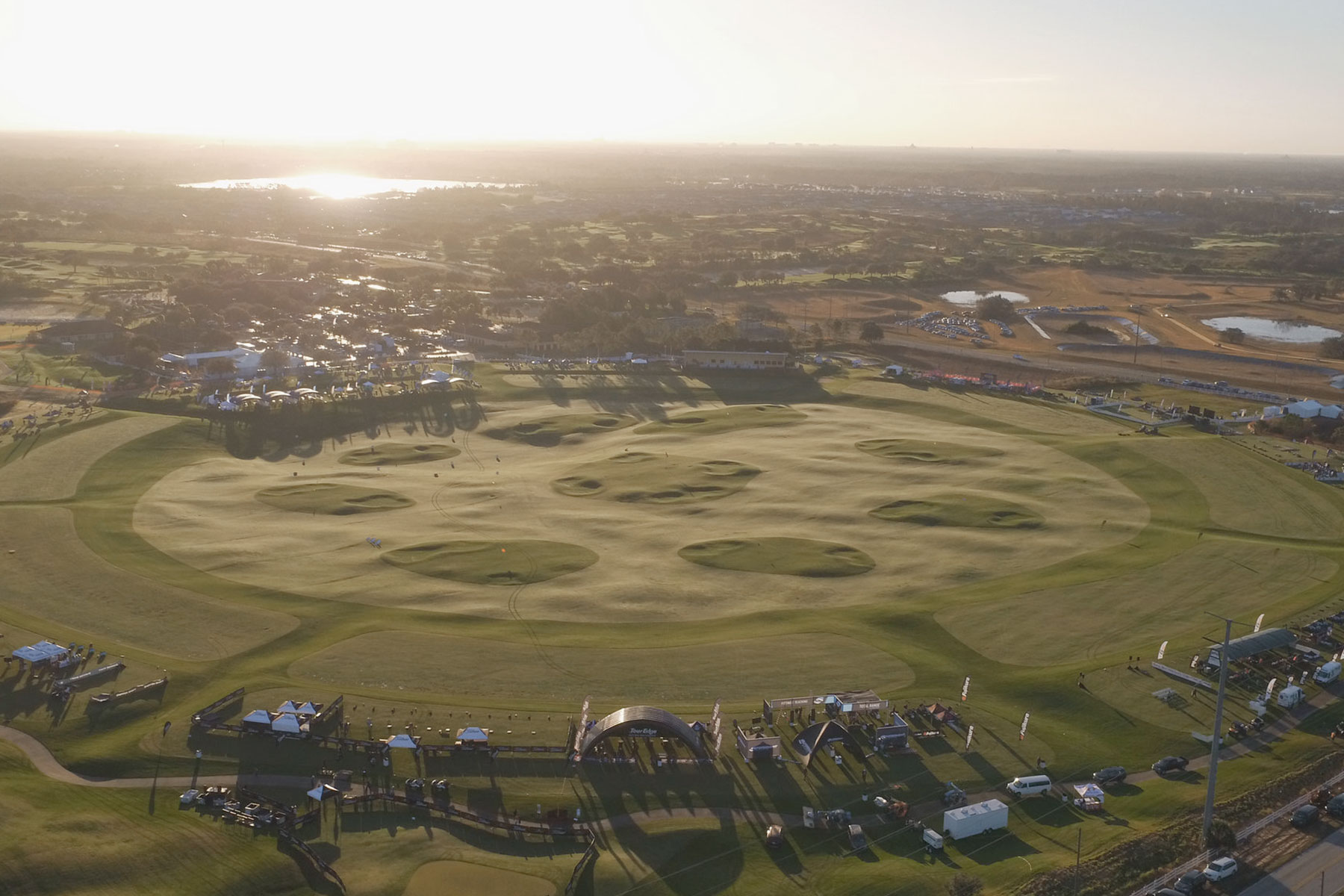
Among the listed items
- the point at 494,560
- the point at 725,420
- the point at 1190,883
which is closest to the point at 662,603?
the point at 494,560

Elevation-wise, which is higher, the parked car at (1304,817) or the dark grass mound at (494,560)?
the dark grass mound at (494,560)

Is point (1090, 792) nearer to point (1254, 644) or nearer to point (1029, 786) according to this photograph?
point (1029, 786)

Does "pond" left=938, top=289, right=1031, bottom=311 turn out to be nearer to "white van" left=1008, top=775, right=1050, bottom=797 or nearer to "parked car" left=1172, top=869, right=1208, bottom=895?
"white van" left=1008, top=775, right=1050, bottom=797

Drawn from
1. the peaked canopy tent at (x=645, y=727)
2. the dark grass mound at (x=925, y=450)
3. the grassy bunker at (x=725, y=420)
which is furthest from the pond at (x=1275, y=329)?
the peaked canopy tent at (x=645, y=727)

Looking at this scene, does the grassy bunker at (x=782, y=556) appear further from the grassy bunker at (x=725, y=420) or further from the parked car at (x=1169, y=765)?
the grassy bunker at (x=725, y=420)

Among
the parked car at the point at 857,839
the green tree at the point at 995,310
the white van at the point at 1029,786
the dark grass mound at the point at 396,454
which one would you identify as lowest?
the parked car at the point at 857,839

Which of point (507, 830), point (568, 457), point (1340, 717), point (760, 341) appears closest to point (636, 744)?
point (507, 830)

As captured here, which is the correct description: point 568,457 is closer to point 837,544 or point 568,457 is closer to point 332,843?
point 837,544
